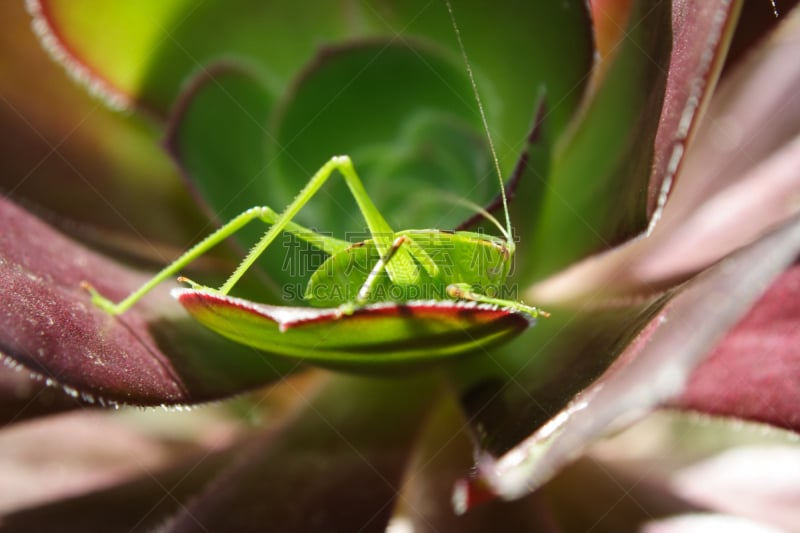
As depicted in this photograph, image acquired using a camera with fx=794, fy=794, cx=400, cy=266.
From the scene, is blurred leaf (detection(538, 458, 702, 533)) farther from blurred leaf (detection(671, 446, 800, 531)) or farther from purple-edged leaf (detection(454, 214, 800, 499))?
purple-edged leaf (detection(454, 214, 800, 499))

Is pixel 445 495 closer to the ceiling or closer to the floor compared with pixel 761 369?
closer to the floor

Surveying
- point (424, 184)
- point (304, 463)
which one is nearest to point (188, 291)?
point (304, 463)

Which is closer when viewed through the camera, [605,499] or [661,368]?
[661,368]

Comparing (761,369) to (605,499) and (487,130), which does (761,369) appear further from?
(487,130)

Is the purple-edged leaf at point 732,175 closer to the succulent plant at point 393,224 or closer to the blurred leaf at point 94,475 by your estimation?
the succulent plant at point 393,224

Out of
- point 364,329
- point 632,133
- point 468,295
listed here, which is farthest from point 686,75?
point 468,295

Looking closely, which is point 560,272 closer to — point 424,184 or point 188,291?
point 424,184

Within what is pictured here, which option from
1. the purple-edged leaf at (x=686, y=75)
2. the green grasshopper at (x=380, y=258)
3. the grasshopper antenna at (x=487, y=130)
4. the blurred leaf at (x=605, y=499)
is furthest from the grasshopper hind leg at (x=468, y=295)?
the purple-edged leaf at (x=686, y=75)
